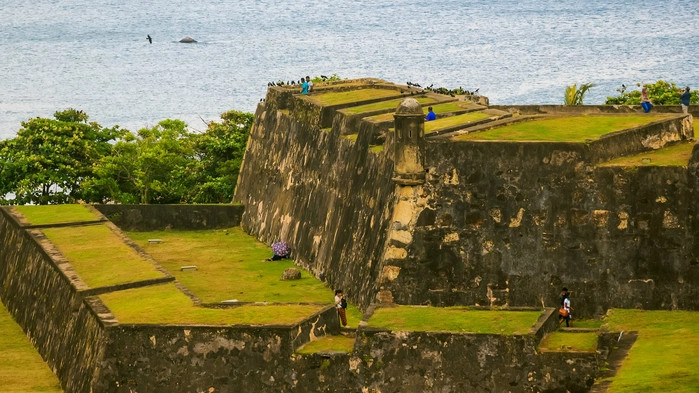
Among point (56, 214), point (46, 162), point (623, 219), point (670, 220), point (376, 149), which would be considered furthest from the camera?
point (46, 162)

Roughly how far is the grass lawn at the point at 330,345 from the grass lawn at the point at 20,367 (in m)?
5.89

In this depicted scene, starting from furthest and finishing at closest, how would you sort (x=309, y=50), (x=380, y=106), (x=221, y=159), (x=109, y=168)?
(x=309, y=50)
(x=221, y=159)
(x=109, y=168)
(x=380, y=106)

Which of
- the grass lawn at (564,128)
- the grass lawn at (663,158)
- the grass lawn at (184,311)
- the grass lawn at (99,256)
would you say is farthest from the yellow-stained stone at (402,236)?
the grass lawn at (99,256)

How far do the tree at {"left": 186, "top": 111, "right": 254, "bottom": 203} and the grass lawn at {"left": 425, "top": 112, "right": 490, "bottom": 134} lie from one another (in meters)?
17.0

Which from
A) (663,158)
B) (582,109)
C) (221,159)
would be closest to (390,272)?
(663,158)

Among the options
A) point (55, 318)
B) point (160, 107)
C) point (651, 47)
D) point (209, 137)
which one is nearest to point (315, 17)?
point (651, 47)

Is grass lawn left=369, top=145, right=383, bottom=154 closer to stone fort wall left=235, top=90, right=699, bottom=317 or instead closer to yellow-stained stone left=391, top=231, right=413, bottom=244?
stone fort wall left=235, top=90, right=699, bottom=317

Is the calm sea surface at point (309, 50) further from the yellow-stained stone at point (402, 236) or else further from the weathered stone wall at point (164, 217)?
the yellow-stained stone at point (402, 236)

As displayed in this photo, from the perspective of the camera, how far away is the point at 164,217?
47875 millimetres

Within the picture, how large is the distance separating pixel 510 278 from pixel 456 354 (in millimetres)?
4749

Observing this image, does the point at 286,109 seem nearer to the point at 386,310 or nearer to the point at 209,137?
the point at 209,137

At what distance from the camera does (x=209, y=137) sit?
55156 millimetres

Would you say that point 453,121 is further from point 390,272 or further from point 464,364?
point 464,364

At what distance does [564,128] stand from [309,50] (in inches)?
4084
